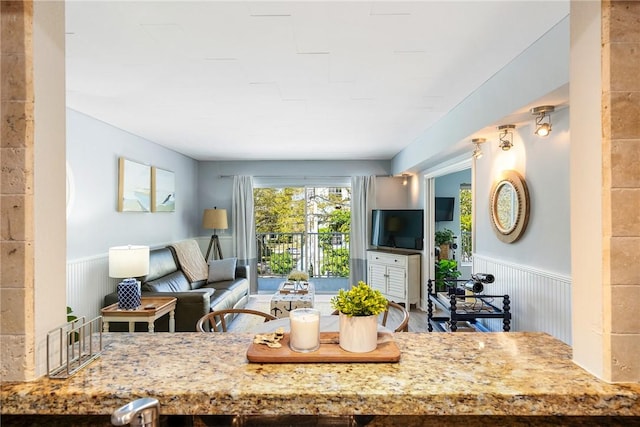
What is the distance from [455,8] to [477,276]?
90.8 inches

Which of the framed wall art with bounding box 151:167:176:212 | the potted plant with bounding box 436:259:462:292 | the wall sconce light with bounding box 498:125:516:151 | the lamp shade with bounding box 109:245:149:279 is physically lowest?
the potted plant with bounding box 436:259:462:292

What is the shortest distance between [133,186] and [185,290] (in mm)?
1439

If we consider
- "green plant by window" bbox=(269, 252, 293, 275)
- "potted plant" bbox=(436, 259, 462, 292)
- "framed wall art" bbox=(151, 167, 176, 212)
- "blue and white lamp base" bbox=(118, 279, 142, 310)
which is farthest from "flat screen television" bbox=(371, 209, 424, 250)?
"blue and white lamp base" bbox=(118, 279, 142, 310)

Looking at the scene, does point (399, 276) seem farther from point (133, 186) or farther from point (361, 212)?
point (133, 186)

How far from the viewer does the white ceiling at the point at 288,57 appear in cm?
172

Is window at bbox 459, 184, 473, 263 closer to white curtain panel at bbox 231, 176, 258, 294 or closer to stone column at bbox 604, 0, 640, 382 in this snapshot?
white curtain panel at bbox 231, 176, 258, 294

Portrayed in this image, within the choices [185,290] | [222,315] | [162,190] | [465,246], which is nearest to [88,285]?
[185,290]

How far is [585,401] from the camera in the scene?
0.84m

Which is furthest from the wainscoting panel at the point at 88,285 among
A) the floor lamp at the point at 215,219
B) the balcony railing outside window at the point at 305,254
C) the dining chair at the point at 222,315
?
the balcony railing outside window at the point at 305,254

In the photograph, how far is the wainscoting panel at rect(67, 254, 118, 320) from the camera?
3289 mm

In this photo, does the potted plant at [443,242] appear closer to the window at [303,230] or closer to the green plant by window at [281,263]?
the window at [303,230]

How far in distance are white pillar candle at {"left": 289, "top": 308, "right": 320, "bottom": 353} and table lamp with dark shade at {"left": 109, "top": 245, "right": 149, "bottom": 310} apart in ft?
8.68

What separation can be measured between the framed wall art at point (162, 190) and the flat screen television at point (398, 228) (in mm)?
3259

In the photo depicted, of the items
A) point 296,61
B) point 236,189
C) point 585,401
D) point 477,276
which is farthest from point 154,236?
point 585,401
